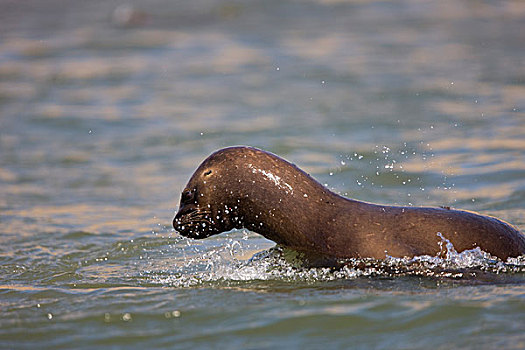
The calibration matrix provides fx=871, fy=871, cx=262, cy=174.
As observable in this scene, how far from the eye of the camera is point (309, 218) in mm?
6070

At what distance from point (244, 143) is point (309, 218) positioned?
5646 mm

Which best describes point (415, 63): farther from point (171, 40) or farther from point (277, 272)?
point (277, 272)

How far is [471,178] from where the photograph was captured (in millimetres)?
9609

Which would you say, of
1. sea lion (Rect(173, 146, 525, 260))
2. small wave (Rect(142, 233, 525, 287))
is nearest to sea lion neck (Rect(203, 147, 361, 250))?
sea lion (Rect(173, 146, 525, 260))

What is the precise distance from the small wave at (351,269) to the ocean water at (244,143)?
0.5 inches

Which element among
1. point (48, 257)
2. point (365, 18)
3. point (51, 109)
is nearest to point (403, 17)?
point (365, 18)

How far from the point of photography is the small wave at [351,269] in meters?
5.89

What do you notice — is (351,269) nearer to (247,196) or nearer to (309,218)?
(309,218)

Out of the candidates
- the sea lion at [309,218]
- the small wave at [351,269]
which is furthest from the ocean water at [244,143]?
the sea lion at [309,218]

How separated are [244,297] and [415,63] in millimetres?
10892

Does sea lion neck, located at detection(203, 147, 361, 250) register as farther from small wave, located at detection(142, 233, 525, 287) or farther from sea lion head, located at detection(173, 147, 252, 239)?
small wave, located at detection(142, 233, 525, 287)

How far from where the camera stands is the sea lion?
5.96 m

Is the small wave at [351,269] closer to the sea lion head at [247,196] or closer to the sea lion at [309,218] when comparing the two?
the sea lion at [309,218]

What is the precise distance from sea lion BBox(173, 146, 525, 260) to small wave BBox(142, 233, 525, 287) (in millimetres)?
50
